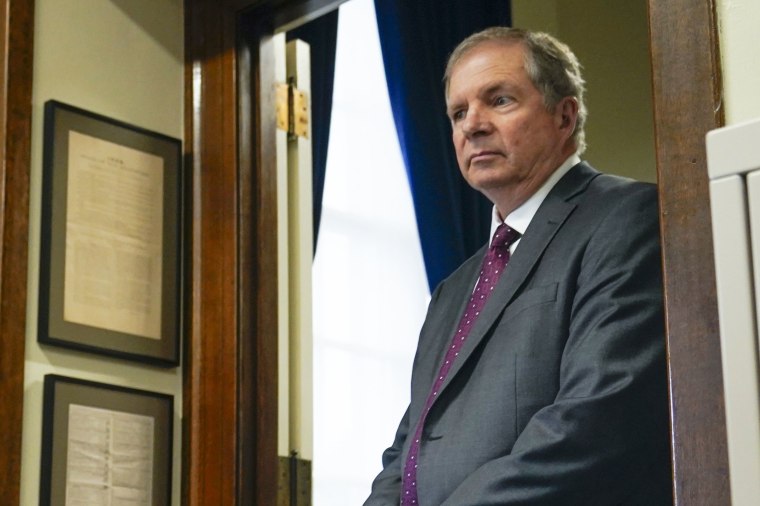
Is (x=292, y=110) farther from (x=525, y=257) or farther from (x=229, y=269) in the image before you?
(x=525, y=257)

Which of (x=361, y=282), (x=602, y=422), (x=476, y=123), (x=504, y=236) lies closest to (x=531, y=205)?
(x=504, y=236)

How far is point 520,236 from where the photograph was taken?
95.0 inches

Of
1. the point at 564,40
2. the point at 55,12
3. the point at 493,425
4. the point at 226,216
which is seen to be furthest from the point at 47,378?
the point at 564,40

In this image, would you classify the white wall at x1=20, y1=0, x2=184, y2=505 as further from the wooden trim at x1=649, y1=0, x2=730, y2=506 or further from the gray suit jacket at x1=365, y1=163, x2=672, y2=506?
the wooden trim at x1=649, y1=0, x2=730, y2=506

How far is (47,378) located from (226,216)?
57 centimetres

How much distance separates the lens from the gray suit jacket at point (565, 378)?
1.93m

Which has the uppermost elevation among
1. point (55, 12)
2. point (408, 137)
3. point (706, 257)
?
point (408, 137)

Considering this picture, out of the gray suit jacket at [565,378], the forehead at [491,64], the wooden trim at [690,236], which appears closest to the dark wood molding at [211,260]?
the gray suit jacket at [565,378]

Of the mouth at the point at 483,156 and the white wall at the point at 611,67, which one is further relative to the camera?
the white wall at the point at 611,67

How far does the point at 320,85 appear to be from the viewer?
4.37 m

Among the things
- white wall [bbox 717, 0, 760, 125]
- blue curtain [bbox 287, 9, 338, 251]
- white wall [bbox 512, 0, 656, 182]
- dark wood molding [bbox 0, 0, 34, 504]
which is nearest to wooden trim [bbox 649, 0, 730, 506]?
white wall [bbox 717, 0, 760, 125]

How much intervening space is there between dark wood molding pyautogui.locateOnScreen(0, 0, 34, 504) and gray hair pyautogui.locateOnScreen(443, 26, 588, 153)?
0.92 meters

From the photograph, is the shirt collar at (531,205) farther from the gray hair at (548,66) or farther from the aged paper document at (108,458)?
the aged paper document at (108,458)

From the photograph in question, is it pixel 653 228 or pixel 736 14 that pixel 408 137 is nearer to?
pixel 653 228
